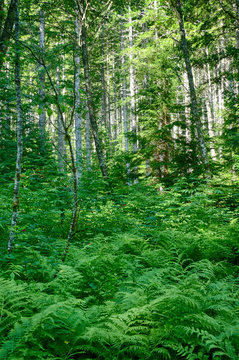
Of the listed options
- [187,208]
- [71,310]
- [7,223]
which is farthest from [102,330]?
[187,208]

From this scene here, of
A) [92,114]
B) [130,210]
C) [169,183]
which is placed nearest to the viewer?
[130,210]

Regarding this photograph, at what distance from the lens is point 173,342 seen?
5.89ft

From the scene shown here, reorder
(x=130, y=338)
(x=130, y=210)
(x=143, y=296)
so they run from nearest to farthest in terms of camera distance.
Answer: (x=130, y=338), (x=143, y=296), (x=130, y=210)

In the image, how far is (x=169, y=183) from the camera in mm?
9445

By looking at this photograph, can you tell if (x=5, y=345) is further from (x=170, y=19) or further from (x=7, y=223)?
(x=170, y=19)

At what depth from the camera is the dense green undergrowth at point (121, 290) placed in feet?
5.86

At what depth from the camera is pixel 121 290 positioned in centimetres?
278

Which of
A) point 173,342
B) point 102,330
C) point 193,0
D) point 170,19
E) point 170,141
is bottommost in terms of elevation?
point 173,342

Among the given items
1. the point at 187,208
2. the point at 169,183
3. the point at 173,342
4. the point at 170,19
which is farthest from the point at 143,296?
the point at 170,19

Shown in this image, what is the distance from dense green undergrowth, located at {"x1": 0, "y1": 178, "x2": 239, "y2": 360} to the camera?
5.86 feet

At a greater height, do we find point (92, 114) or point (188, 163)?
point (92, 114)

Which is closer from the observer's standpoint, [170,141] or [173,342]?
[173,342]

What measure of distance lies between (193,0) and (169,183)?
801 cm

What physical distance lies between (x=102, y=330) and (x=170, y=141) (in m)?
8.61
